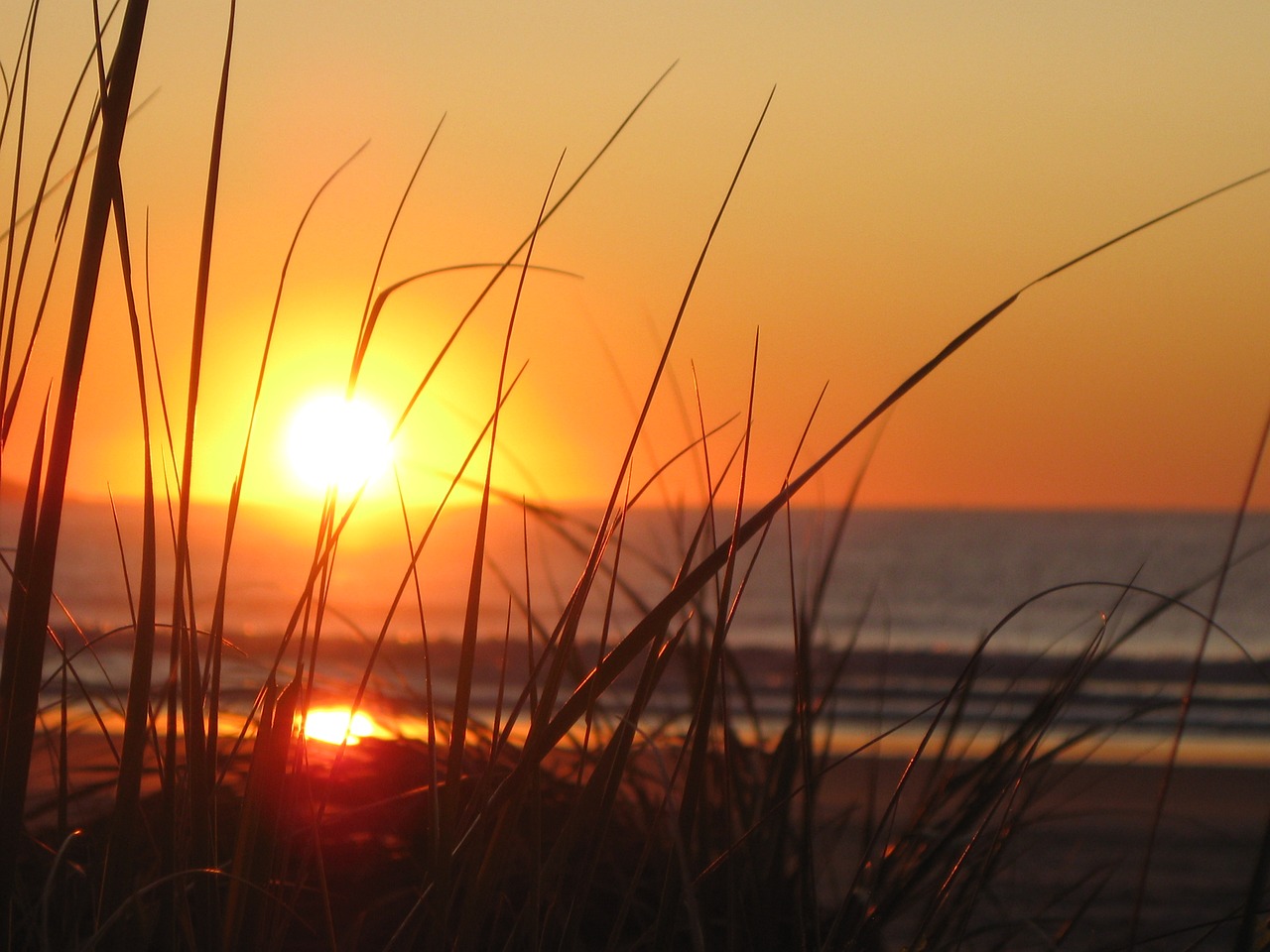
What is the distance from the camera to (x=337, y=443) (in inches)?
24.1

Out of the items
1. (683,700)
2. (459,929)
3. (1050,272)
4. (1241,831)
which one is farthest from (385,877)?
(683,700)

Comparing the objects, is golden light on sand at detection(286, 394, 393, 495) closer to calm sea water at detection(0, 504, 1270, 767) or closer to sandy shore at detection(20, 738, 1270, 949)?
calm sea water at detection(0, 504, 1270, 767)

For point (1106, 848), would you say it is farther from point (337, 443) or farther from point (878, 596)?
point (878, 596)

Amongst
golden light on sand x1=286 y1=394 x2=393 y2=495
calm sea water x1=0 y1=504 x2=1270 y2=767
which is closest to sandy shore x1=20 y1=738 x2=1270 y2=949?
calm sea water x1=0 y1=504 x2=1270 y2=767

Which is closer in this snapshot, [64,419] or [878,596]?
[64,419]

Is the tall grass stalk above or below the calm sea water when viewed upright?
below

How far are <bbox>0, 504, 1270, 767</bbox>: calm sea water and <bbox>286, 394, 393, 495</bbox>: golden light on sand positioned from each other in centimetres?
9

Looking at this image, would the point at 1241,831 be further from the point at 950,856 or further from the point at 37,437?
the point at 37,437

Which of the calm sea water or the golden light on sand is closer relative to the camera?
the golden light on sand

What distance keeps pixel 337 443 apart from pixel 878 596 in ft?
74.1

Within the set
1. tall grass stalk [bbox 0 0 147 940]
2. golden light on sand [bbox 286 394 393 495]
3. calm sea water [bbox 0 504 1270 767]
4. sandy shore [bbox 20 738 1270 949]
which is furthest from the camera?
calm sea water [bbox 0 504 1270 767]

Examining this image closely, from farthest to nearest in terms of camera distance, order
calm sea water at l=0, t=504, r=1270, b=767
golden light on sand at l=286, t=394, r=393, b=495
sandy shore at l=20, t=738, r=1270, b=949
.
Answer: calm sea water at l=0, t=504, r=1270, b=767
sandy shore at l=20, t=738, r=1270, b=949
golden light on sand at l=286, t=394, r=393, b=495

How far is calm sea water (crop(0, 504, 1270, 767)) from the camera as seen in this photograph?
1.56m

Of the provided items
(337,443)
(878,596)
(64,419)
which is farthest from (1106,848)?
(878,596)
